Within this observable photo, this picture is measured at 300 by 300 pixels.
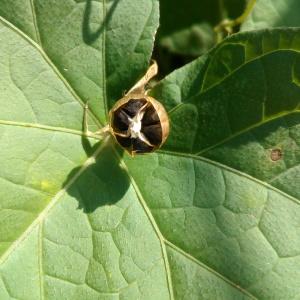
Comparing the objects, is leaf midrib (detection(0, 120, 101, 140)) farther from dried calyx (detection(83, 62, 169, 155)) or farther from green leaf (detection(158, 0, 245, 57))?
green leaf (detection(158, 0, 245, 57))

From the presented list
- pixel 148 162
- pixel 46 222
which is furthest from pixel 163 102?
pixel 46 222

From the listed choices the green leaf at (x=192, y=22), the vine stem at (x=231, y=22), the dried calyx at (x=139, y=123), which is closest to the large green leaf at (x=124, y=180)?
the dried calyx at (x=139, y=123)

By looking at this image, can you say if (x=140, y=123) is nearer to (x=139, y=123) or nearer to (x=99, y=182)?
(x=139, y=123)

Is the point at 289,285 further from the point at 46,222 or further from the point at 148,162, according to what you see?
the point at 46,222

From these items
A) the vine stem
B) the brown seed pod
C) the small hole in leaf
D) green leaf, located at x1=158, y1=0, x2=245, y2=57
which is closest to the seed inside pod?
the brown seed pod

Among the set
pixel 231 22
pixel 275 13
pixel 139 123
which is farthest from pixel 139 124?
pixel 275 13

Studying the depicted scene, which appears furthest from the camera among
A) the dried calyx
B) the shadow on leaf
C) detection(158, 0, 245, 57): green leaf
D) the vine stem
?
detection(158, 0, 245, 57): green leaf

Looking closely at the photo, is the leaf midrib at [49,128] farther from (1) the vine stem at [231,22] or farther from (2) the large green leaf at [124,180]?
(1) the vine stem at [231,22]
